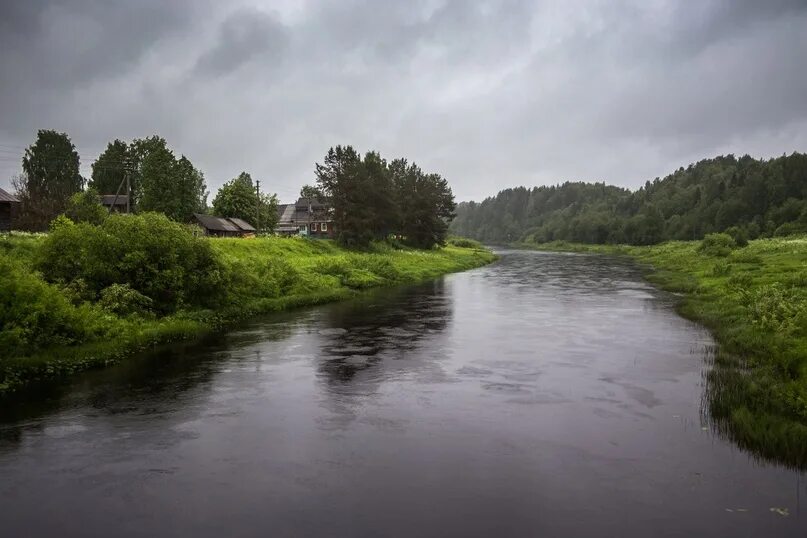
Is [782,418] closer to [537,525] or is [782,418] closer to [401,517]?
[537,525]

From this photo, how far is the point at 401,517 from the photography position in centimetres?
1210

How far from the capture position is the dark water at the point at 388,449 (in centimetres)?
1202

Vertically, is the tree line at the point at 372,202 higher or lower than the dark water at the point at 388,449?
higher

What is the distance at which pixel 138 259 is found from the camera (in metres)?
30.3

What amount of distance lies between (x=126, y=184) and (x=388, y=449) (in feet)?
342

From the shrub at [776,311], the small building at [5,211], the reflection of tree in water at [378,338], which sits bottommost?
the reflection of tree in water at [378,338]

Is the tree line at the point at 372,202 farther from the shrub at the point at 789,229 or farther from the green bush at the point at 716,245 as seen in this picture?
the shrub at the point at 789,229

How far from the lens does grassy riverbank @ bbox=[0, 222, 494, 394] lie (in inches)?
867

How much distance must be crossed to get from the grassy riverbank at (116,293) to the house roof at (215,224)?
43.3 meters

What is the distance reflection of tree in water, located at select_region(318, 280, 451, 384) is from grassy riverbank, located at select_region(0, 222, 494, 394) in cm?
531

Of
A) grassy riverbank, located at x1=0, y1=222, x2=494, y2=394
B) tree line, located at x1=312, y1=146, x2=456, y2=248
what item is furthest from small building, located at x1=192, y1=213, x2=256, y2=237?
grassy riverbank, located at x1=0, y1=222, x2=494, y2=394

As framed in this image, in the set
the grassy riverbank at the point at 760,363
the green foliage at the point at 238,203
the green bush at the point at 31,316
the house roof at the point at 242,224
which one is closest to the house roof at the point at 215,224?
the house roof at the point at 242,224

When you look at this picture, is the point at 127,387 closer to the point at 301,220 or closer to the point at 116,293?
the point at 116,293

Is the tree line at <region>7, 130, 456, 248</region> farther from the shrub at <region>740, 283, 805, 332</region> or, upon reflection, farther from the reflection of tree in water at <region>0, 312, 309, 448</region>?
the shrub at <region>740, 283, 805, 332</region>
